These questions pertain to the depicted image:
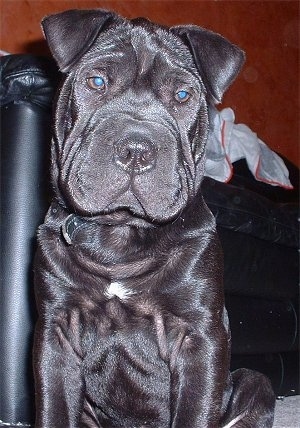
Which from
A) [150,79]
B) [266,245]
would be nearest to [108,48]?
[150,79]

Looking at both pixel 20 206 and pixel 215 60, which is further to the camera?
pixel 20 206

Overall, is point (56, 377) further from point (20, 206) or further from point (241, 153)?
point (241, 153)

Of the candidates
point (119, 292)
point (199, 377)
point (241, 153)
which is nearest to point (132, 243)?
point (119, 292)

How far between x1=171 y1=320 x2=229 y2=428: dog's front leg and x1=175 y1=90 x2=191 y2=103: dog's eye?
61cm

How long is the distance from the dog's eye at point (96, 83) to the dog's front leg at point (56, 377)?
632mm

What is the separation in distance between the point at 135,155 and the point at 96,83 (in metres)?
0.28

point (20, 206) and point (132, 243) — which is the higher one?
point (132, 243)

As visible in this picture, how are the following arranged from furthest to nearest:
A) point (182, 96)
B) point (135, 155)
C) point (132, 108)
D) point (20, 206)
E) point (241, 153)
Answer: point (241, 153) < point (20, 206) < point (182, 96) < point (132, 108) < point (135, 155)

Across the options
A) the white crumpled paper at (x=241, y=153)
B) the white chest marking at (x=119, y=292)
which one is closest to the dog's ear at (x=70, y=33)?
the white chest marking at (x=119, y=292)

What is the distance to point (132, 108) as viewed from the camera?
179cm

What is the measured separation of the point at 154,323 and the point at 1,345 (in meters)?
0.70

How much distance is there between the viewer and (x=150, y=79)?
186 cm

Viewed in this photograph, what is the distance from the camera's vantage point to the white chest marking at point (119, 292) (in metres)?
1.87

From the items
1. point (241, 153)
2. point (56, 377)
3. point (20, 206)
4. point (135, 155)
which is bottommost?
point (241, 153)
